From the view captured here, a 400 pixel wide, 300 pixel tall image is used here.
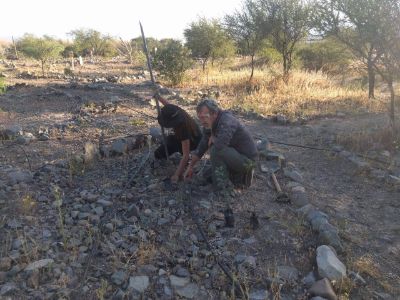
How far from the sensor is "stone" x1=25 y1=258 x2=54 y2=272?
319 cm

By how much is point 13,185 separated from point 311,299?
3536 mm

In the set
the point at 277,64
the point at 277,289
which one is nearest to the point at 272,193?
the point at 277,289

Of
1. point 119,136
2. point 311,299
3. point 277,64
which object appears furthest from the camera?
point 277,64

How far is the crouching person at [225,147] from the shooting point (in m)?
4.38

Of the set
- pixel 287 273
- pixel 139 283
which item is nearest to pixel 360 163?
pixel 287 273

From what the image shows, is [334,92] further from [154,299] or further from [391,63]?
[154,299]

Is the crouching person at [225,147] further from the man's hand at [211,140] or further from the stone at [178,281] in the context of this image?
the stone at [178,281]

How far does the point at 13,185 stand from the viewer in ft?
15.5

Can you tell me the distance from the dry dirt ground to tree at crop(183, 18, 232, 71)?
12020mm

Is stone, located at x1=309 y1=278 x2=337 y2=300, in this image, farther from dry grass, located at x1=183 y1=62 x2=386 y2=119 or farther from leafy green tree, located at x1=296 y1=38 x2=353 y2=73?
leafy green tree, located at x1=296 y1=38 x2=353 y2=73

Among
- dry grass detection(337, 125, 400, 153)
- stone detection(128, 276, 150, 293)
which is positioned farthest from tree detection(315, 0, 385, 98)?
stone detection(128, 276, 150, 293)

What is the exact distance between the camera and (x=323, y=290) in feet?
9.85

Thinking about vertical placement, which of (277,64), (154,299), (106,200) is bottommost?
(154,299)

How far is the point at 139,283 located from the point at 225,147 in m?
1.87
